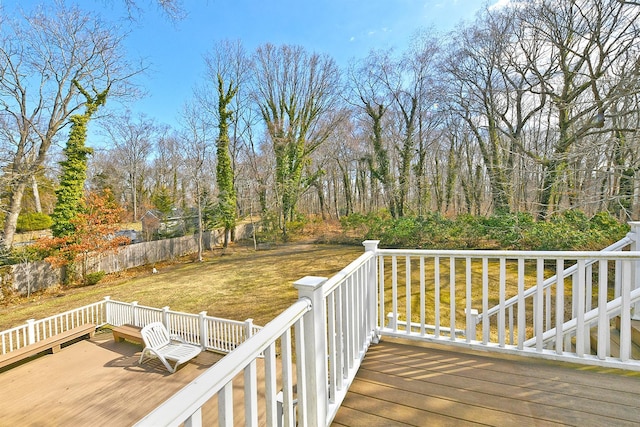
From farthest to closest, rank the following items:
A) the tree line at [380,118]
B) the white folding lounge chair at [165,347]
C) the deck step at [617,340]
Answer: the tree line at [380,118], the white folding lounge chair at [165,347], the deck step at [617,340]

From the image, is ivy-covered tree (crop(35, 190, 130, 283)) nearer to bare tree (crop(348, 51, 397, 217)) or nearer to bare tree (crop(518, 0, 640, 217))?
bare tree (crop(348, 51, 397, 217))

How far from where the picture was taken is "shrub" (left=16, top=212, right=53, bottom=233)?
14.4 meters

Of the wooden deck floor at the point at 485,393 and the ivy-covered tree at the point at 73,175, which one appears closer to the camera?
the wooden deck floor at the point at 485,393

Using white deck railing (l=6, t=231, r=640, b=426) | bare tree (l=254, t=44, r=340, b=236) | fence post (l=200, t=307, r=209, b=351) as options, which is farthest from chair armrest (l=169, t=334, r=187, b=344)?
bare tree (l=254, t=44, r=340, b=236)

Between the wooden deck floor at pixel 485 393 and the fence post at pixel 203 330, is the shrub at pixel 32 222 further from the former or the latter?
the wooden deck floor at pixel 485 393

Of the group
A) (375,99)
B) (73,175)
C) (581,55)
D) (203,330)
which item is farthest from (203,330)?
(375,99)

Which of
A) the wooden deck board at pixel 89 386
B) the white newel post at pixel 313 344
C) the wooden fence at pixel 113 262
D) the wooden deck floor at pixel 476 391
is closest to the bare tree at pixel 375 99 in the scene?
the wooden fence at pixel 113 262

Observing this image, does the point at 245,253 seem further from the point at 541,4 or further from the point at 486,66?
the point at 541,4

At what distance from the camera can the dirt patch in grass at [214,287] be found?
7.18 metres

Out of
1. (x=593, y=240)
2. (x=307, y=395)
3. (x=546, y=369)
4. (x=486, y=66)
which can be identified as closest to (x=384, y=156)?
(x=486, y=66)

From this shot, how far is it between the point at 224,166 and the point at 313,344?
1524 cm

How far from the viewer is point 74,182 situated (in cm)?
1038

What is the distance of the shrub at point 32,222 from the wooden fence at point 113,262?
23.6 feet

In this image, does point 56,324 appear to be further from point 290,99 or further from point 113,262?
point 290,99
